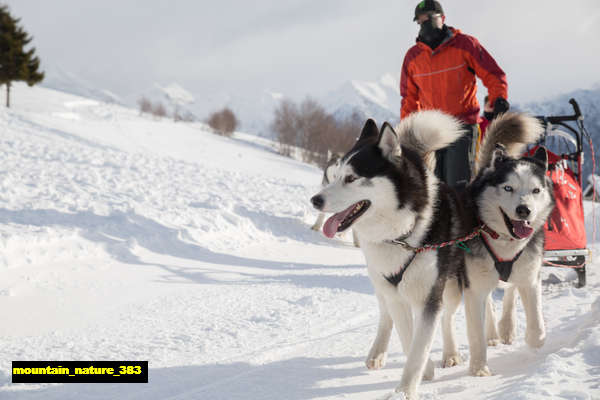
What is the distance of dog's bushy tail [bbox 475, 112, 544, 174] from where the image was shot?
267cm

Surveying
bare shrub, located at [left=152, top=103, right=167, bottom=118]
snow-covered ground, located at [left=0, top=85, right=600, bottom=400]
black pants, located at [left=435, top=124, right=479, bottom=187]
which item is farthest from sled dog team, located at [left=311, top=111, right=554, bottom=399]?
bare shrub, located at [left=152, top=103, right=167, bottom=118]

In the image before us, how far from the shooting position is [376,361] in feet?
7.57

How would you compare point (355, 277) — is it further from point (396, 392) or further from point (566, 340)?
point (396, 392)

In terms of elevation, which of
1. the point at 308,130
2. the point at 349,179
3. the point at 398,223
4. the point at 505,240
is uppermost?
the point at 308,130

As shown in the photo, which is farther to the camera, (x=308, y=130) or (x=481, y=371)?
(x=308, y=130)

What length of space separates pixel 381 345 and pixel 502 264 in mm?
835

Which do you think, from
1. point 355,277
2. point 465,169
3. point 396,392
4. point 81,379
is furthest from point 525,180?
point 81,379

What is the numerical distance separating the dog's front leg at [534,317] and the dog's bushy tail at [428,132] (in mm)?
1069

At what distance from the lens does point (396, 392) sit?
1.90 metres

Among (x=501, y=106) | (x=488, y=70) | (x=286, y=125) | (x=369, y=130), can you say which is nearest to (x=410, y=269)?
(x=369, y=130)

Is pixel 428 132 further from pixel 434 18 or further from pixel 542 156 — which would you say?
pixel 434 18

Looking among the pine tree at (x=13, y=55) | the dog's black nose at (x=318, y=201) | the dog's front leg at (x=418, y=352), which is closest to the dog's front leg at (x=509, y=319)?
the dog's front leg at (x=418, y=352)

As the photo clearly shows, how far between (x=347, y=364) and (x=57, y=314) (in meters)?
2.16

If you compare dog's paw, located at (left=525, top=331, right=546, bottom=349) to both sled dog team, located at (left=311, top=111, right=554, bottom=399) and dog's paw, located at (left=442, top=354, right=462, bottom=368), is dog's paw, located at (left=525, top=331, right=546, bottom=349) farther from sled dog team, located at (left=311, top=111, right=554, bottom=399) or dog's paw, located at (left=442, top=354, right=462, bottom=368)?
dog's paw, located at (left=442, top=354, right=462, bottom=368)
